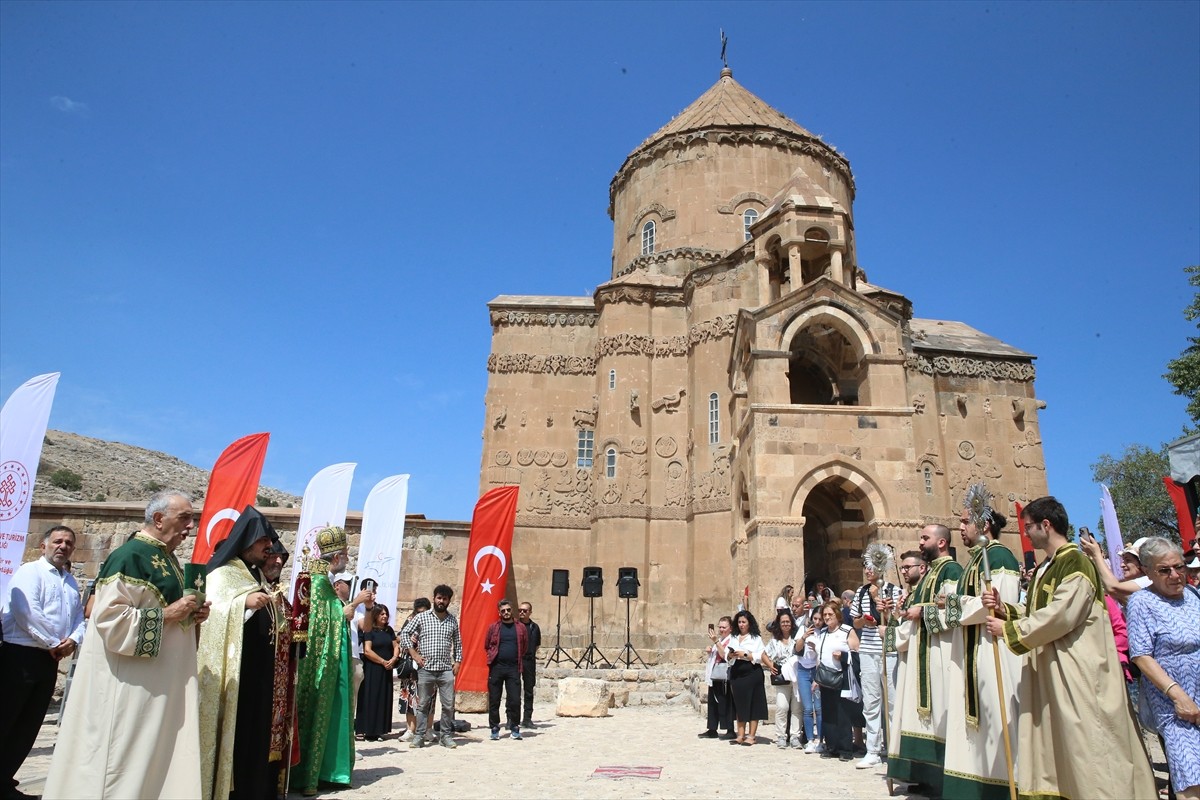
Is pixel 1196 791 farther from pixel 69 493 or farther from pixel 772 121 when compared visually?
pixel 69 493

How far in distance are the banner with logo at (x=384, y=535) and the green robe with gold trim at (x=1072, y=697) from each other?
1059 cm

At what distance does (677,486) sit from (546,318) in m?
6.87

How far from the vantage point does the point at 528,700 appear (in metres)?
10.7

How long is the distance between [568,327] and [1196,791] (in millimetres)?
20623

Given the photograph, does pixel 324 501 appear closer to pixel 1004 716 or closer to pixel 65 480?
pixel 1004 716

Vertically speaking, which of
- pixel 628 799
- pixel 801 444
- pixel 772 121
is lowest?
pixel 628 799

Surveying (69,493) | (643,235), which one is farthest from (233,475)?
(69,493)

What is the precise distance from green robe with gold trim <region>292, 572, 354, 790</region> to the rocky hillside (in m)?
37.9

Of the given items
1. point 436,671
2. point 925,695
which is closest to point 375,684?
point 436,671

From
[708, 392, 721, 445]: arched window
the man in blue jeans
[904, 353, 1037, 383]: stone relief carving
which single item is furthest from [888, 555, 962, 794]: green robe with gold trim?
[904, 353, 1037, 383]: stone relief carving

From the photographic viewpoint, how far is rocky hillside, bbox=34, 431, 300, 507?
1602 inches

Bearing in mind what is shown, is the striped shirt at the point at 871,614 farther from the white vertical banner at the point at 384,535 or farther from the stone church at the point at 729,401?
the white vertical banner at the point at 384,535

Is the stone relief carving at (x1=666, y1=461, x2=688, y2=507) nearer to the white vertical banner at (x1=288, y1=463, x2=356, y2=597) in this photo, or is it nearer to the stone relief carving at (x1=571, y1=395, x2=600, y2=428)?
the stone relief carving at (x1=571, y1=395, x2=600, y2=428)

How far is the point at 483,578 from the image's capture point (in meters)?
14.7
